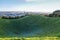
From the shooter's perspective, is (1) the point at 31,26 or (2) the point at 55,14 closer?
(1) the point at 31,26

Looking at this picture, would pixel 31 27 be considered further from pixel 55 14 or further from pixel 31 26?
pixel 55 14

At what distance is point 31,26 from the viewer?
5.80 metres

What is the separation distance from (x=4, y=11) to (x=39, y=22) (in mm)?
1166

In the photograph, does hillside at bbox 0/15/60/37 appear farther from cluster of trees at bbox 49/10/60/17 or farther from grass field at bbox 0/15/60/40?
cluster of trees at bbox 49/10/60/17

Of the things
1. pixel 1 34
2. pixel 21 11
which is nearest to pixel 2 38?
pixel 1 34

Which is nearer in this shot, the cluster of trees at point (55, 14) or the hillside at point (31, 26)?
the hillside at point (31, 26)

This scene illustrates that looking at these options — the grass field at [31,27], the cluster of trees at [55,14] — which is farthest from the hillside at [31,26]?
the cluster of trees at [55,14]

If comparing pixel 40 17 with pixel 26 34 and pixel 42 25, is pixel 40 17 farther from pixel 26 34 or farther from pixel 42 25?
pixel 26 34

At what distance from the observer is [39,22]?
593 centimetres

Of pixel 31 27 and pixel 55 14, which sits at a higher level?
pixel 55 14

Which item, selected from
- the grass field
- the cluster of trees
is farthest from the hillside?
the cluster of trees

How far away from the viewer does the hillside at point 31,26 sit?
5572mm

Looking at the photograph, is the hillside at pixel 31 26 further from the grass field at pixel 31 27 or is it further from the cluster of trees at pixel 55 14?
the cluster of trees at pixel 55 14

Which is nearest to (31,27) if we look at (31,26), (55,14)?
(31,26)
